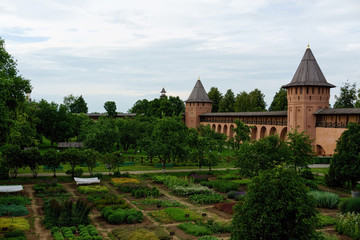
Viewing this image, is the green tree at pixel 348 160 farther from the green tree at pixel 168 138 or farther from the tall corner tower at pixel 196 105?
the tall corner tower at pixel 196 105

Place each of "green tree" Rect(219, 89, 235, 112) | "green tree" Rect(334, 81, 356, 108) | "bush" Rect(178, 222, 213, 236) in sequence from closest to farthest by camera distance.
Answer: "bush" Rect(178, 222, 213, 236), "green tree" Rect(334, 81, 356, 108), "green tree" Rect(219, 89, 235, 112)

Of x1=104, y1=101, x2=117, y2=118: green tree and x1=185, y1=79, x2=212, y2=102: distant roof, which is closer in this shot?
x1=185, y1=79, x2=212, y2=102: distant roof

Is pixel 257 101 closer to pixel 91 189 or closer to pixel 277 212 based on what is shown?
pixel 91 189

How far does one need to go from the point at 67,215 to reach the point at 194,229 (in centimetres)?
544

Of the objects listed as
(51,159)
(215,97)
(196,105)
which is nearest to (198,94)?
(196,105)

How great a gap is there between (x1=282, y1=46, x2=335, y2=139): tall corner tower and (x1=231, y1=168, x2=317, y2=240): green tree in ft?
93.6

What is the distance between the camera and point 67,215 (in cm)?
1470

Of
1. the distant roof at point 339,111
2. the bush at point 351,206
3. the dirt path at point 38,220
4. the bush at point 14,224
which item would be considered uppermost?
the distant roof at point 339,111

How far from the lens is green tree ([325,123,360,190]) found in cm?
2097

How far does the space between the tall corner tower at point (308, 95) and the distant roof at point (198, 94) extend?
89.9ft

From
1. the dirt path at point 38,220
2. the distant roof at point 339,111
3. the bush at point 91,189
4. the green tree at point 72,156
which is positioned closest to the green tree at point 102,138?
the green tree at point 72,156

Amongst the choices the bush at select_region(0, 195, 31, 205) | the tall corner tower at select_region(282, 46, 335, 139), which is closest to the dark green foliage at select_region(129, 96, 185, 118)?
the tall corner tower at select_region(282, 46, 335, 139)

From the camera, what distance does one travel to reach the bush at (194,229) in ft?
45.1

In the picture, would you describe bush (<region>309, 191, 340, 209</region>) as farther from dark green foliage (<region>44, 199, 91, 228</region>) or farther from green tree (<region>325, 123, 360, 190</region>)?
dark green foliage (<region>44, 199, 91, 228</region>)
